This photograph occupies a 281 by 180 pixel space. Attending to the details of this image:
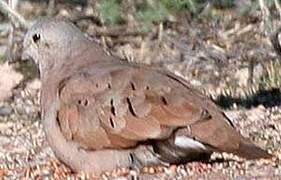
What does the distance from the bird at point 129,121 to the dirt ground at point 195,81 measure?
0.12 meters

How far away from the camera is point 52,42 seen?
768cm

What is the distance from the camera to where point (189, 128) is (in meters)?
6.73

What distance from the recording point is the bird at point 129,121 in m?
6.75

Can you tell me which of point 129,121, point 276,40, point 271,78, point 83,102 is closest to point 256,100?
point 271,78

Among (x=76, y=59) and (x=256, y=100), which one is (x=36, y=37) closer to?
(x=76, y=59)

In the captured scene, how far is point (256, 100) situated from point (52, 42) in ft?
8.82

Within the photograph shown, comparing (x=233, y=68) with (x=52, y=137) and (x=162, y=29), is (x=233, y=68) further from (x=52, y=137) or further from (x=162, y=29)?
(x=52, y=137)

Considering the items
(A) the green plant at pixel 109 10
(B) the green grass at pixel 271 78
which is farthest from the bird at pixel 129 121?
(A) the green plant at pixel 109 10

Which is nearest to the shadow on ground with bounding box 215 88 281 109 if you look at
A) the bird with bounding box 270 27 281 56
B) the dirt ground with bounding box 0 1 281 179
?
the dirt ground with bounding box 0 1 281 179

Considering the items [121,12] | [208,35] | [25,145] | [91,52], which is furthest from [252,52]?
[91,52]

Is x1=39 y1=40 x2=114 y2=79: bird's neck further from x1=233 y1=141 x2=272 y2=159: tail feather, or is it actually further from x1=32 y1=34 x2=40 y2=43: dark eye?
x1=233 y1=141 x2=272 y2=159: tail feather

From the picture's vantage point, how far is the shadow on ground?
32.1 feet

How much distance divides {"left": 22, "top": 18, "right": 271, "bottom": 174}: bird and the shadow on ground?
2590mm

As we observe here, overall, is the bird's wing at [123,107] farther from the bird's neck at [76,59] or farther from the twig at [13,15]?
the twig at [13,15]
